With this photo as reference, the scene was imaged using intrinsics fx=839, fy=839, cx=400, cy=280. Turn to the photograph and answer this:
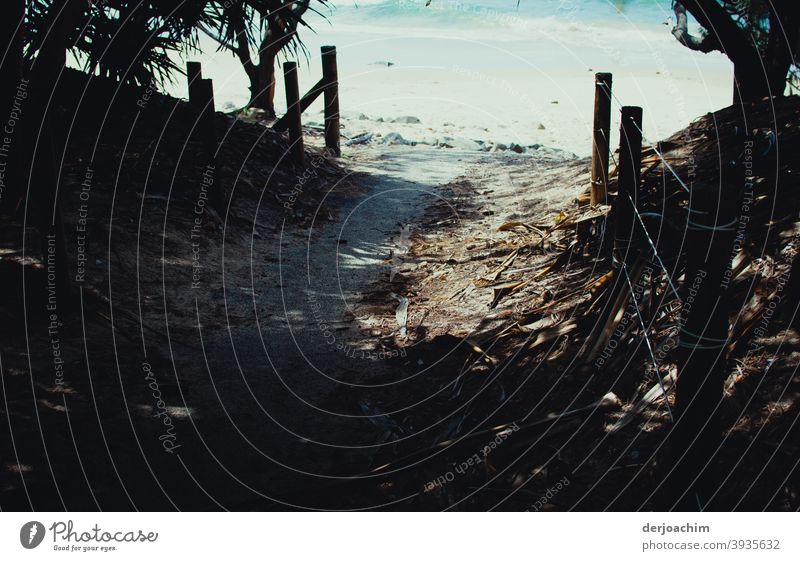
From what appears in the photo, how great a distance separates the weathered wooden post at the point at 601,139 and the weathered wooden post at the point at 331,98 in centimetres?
619

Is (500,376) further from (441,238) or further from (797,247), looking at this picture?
(441,238)

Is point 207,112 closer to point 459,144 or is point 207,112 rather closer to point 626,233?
point 626,233

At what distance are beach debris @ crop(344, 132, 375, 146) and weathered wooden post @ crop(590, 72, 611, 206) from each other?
7959 mm

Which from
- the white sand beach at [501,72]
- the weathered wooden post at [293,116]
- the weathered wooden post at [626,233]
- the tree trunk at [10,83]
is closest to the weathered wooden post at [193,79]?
the tree trunk at [10,83]

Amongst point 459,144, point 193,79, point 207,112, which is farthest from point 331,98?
point 207,112

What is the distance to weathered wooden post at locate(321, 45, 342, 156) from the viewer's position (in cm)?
1345

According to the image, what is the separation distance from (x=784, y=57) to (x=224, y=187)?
21.7 ft

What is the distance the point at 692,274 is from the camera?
11.0ft

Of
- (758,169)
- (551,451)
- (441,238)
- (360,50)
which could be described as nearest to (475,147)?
(441,238)

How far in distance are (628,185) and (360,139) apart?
1012cm

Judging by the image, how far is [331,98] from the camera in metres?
13.7

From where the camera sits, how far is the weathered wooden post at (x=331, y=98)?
44.1 feet

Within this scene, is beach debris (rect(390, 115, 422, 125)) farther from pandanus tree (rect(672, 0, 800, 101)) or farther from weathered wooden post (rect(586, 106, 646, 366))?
weathered wooden post (rect(586, 106, 646, 366))

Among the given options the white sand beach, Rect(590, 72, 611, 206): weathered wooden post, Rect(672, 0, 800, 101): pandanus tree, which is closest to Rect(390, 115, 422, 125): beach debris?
the white sand beach
